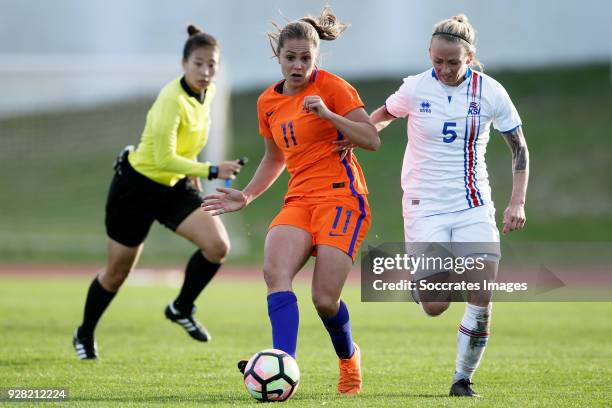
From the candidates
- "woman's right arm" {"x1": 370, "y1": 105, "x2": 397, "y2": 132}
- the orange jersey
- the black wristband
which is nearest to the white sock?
the orange jersey

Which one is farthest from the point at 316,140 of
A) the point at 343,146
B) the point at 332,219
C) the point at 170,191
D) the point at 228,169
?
the point at 170,191

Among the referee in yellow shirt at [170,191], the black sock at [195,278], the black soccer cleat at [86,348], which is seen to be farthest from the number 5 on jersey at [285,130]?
the black soccer cleat at [86,348]

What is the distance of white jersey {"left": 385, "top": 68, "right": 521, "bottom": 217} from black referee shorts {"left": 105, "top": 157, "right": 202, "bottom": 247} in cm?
247

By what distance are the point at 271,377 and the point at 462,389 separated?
1253 millimetres

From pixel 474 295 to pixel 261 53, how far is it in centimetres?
2607

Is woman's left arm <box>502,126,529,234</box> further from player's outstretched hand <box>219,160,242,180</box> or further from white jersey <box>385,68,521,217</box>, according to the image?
player's outstretched hand <box>219,160,242,180</box>

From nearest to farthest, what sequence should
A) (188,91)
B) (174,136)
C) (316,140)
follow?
(316,140) < (174,136) < (188,91)

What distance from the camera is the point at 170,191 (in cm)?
802

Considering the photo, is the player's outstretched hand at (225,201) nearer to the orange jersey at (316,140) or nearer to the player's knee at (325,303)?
the orange jersey at (316,140)

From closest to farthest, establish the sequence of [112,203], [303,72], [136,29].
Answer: [303,72]
[112,203]
[136,29]

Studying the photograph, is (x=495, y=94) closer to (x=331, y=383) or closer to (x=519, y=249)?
(x=331, y=383)

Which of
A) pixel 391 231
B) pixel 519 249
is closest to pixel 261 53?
pixel 391 231

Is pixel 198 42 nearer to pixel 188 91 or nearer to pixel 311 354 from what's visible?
pixel 188 91

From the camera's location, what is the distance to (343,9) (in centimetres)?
3219
